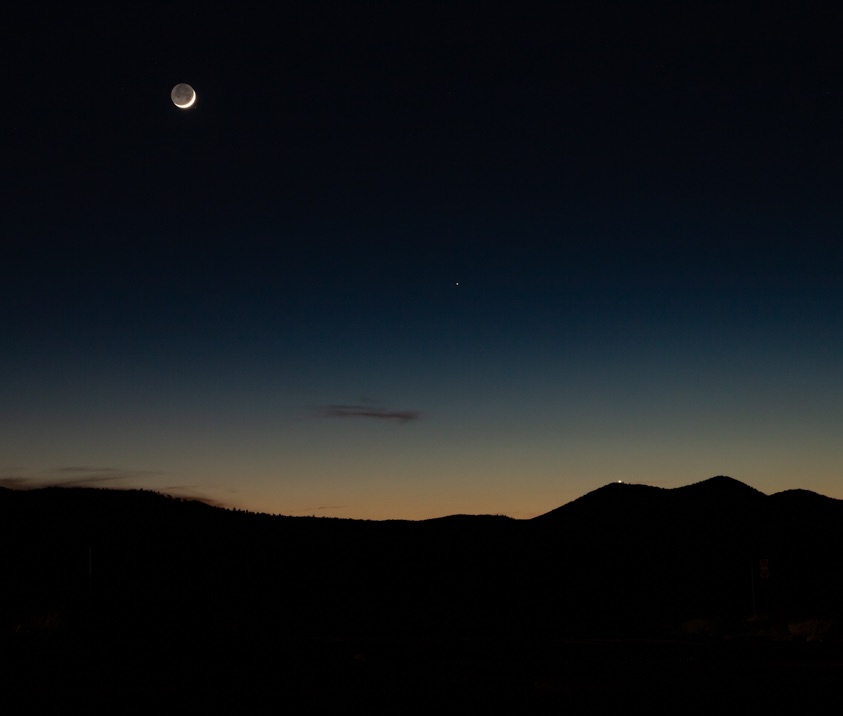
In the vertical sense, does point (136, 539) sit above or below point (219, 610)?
above

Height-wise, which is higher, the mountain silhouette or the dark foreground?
the mountain silhouette

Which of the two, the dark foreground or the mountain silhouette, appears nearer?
the dark foreground

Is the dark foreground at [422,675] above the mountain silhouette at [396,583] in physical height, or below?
below

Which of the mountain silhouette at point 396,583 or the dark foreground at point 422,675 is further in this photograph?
the mountain silhouette at point 396,583

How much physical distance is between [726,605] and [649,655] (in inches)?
886

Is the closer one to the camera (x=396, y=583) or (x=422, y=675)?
(x=422, y=675)

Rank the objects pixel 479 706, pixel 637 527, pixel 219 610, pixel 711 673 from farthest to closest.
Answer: pixel 637 527, pixel 219 610, pixel 711 673, pixel 479 706

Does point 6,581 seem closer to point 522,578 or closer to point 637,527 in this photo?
point 522,578

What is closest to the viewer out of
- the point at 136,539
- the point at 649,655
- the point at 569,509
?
the point at 649,655

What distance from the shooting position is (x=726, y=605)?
4191cm

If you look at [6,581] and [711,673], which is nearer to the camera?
[711,673]

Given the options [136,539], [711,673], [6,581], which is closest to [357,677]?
[711,673]

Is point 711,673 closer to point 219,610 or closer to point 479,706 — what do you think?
point 479,706

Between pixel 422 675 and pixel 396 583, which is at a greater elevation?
pixel 396 583
